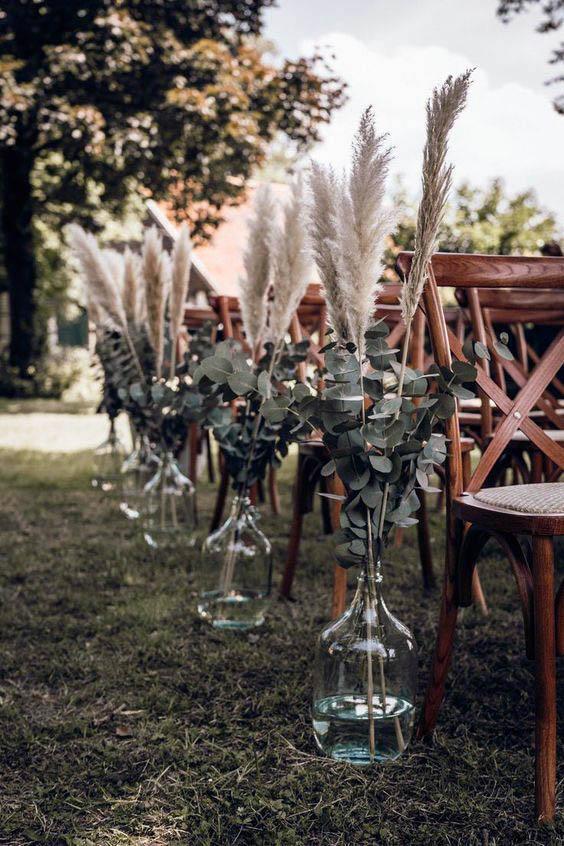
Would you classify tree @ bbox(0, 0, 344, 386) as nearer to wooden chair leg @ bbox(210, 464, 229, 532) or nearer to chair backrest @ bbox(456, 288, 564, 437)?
chair backrest @ bbox(456, 288, 564, 437)

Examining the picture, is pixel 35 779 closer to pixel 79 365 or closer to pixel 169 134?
pixel 169 134

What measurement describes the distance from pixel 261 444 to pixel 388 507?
3.61ft

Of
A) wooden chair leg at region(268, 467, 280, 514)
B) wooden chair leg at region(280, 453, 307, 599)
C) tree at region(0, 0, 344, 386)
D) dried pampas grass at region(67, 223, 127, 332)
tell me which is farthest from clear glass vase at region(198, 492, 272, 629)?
tree at region(0, 0, 344, 386)

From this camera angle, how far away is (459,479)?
7.03 feet

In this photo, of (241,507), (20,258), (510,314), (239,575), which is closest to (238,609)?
(239,575)

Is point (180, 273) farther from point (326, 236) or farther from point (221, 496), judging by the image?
point (326, 236)

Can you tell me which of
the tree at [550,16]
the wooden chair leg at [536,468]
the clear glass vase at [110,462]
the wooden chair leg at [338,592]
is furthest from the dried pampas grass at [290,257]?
the tree at [550,16]

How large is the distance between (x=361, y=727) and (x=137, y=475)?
2817 millimetres

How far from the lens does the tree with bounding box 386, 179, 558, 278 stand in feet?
28.4

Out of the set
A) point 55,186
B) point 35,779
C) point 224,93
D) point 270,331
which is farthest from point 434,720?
point 55,186

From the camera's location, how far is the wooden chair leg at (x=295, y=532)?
3.29m

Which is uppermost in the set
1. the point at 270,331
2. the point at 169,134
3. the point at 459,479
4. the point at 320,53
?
the point at 320,53

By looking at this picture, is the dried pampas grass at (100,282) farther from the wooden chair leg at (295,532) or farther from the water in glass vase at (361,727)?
the water in glass vase at (361,727)

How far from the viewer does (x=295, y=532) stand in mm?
3357
